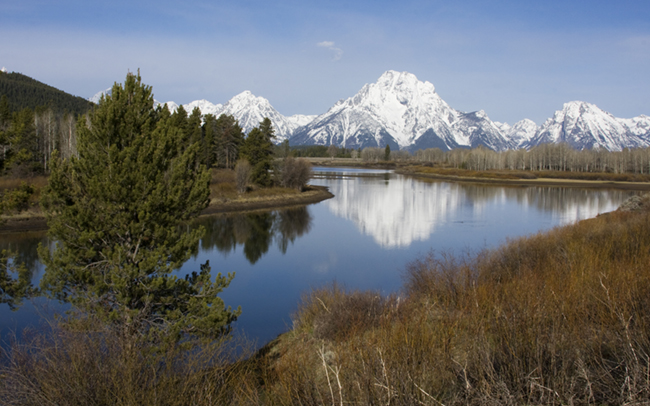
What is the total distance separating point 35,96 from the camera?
121 metres

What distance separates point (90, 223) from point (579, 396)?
38.3 ft

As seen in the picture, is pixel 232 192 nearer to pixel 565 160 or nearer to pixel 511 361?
pixel 511 361

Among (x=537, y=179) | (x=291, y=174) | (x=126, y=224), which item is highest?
(x=291, y=174)

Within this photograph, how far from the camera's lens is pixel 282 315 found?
16703 millimetres

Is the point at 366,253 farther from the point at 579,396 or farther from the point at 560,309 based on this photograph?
the point at 579,396

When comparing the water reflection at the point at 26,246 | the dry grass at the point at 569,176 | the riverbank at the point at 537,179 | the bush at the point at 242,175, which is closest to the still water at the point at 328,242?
the water reflection at the point at 26,246

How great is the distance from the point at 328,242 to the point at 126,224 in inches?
813

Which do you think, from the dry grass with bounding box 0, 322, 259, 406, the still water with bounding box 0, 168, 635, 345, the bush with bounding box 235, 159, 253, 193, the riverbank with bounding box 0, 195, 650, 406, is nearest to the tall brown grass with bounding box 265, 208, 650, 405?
the riverbank with bounding box 0, 195, 650, 406

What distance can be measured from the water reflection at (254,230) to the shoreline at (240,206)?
2.60m

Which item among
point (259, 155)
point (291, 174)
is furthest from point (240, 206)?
point (291, 174)

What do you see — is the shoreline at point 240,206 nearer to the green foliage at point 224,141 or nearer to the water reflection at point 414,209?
the water reflection at point 414,209

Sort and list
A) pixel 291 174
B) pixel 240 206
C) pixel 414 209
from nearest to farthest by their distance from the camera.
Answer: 1. pixel 414 209
2. pixel 240 206
3. pixel 291 174

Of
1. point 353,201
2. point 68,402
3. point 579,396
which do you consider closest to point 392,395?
point 579,396

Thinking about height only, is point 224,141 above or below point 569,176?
above
